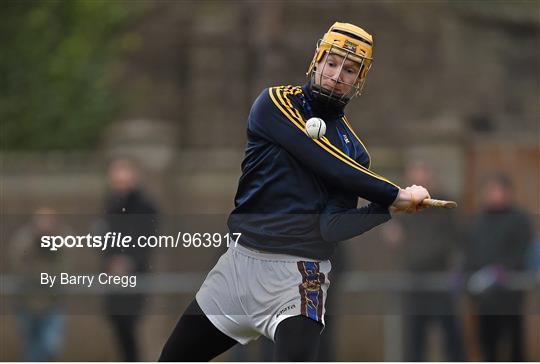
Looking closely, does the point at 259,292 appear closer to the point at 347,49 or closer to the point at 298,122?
the point at 298,122

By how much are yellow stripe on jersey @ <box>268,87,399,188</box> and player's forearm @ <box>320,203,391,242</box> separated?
13 centimetres

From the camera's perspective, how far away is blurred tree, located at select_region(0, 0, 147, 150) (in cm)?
1409

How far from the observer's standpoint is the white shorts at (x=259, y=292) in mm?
5672

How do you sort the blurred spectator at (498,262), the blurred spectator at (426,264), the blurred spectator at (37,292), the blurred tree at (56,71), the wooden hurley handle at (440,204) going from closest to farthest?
the wooden hurley handle at (440,204)
the blurred spectator at (37,292)
the blurred spectator at (498,262)
the blurred spectator at (426,264)
the blurred tree at (56,71)

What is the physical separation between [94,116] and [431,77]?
13.7 ft

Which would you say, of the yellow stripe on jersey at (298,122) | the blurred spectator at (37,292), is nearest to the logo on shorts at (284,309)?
the yellow stripe on jersey at (298,122)

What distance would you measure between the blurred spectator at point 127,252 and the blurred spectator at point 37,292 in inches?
13.5

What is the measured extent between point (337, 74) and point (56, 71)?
9.31 m

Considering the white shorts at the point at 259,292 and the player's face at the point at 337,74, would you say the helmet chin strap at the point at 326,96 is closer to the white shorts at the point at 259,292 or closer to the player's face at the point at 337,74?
the player's face at the point at 337,74

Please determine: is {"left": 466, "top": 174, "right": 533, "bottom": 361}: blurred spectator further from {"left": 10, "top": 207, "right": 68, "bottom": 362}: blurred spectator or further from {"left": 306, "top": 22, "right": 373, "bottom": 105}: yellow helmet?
{"left": 306, "top": 22, "right": 373, "bottom": 105}: yellow helmet

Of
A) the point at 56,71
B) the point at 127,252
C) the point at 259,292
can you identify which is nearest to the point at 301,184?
the point at 259,292

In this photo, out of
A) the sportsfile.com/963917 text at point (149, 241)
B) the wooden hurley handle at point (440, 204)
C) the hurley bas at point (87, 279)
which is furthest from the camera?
the hurley bas at point (87, 279)

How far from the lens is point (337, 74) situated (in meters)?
5.66

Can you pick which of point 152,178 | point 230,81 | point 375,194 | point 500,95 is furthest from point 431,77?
point 375,194
